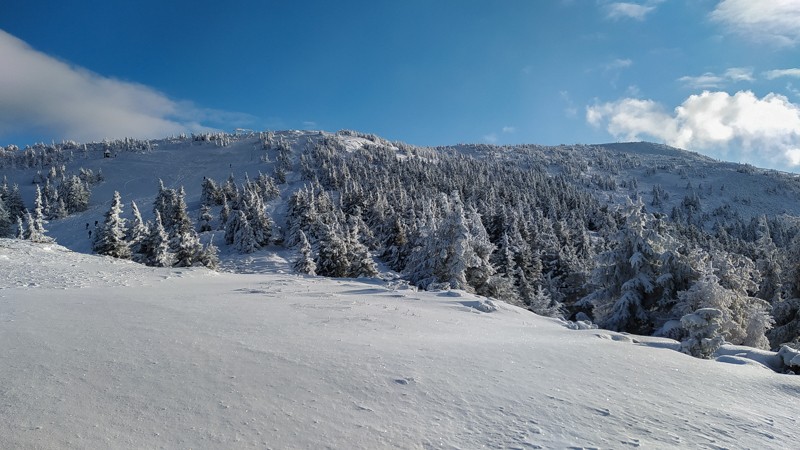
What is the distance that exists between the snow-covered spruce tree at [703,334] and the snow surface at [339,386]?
2.18 m

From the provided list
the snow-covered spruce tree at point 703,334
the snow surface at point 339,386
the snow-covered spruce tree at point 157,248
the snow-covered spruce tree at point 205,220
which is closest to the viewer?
the snow surface at point 339,386

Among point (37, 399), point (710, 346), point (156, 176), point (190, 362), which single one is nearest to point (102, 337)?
point (190, 362)

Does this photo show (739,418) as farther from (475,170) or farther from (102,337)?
(475,170)

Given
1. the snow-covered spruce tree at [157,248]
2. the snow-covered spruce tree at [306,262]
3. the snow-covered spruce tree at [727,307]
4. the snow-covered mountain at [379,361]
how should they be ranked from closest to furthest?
the snow-covered mountain at [379,361] < the snow-covered spruce tree at [727,307] < the snow-covered spruce tree at [306,262] < the snow-covered spruce tree at [157,248]

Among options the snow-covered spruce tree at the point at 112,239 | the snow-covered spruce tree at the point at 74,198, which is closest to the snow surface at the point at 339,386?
the snow-covered spruce tree at the point at 112,239

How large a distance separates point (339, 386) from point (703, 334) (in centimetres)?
1258

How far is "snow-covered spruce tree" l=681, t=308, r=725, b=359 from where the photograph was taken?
36.9 ft

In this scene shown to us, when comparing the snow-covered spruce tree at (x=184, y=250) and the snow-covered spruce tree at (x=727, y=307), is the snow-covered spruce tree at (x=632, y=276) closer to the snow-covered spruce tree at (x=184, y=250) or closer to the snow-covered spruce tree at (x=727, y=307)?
the snow-covered spruce tree at (x=727, y=307)

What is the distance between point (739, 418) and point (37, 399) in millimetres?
9255

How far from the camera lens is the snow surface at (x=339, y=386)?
4438 millimetres

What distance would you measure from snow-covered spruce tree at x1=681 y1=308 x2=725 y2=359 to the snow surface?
2.18 metres

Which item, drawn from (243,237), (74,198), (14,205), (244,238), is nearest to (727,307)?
(244,238)

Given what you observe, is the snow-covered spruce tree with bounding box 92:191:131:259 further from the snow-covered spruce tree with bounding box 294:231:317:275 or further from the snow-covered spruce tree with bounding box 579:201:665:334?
the snow-covered spruce tree with bounding box 579:201:665:334

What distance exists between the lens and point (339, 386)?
573 centimetres
